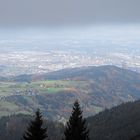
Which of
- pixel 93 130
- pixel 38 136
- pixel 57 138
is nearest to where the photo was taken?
pixel 38 136

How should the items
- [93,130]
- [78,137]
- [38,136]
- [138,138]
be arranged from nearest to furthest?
[38,136]
[78,137]
[138,138]
[93,130]

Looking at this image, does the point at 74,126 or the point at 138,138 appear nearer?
the point at 74,126

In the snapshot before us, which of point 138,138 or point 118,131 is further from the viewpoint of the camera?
point 118,131

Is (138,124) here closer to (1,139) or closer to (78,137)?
(1,139)

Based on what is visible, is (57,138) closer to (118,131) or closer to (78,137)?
(118,131)

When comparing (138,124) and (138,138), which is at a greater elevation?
(138,138)

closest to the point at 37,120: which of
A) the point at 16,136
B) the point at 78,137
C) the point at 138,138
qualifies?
the point at 78,137

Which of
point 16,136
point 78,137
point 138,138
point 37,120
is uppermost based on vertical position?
point 37,120

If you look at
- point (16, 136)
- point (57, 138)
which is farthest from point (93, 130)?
point (16, 136)

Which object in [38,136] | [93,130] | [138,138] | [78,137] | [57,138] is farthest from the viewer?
[93,130]
